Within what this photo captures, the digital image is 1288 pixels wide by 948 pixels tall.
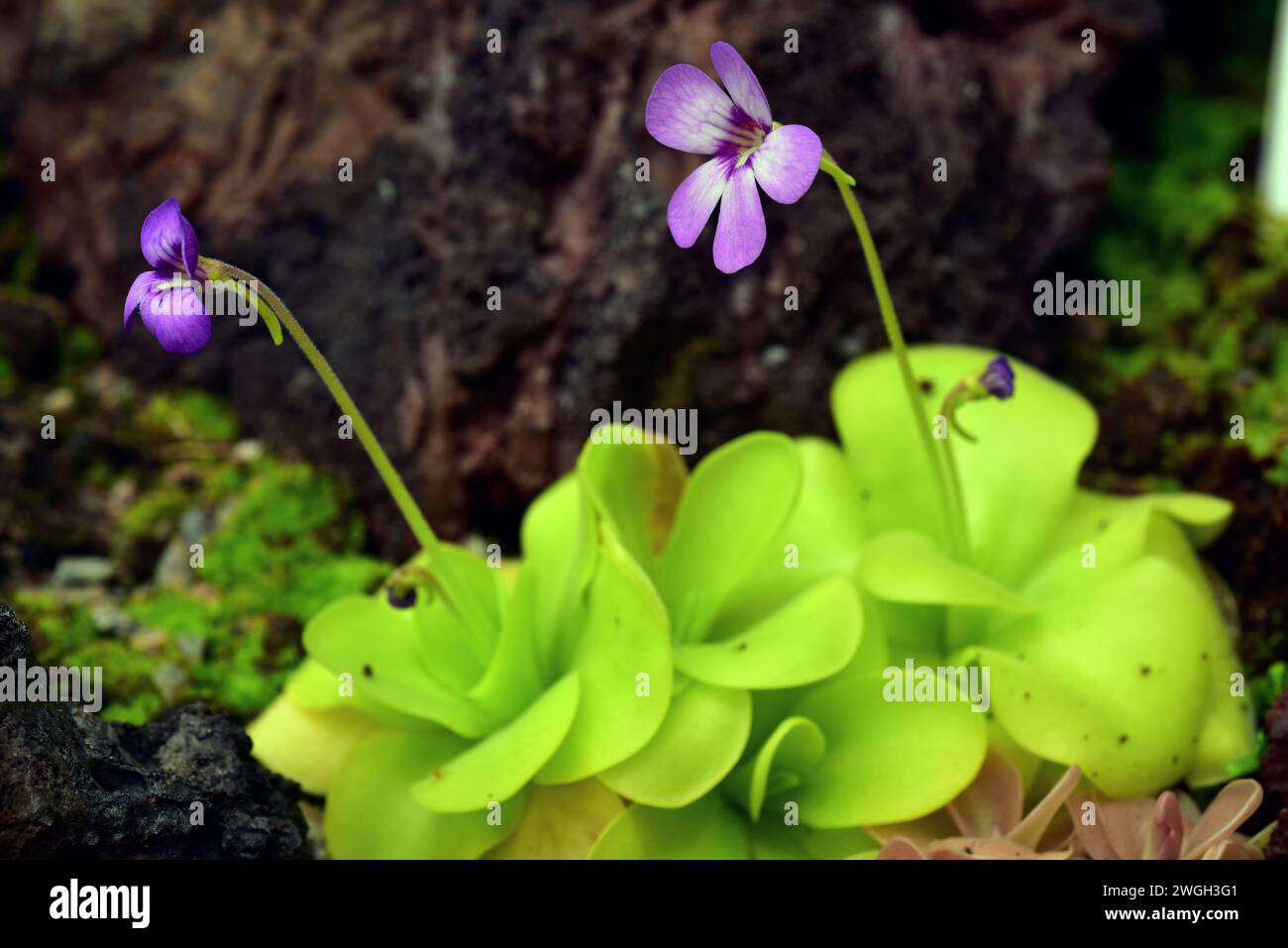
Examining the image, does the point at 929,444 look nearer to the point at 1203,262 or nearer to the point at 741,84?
the point at 741,84

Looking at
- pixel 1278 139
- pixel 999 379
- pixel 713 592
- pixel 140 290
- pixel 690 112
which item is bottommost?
pixel 713 592

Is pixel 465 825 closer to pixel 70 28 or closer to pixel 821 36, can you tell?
pixel 821 36

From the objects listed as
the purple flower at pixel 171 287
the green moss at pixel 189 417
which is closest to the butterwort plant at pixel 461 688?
the purple flower at pixel 171 287

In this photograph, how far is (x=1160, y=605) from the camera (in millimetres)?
2262

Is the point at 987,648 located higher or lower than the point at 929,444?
lower

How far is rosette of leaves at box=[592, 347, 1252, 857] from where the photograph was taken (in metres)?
2.17

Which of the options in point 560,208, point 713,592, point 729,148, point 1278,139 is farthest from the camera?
point 1278,139

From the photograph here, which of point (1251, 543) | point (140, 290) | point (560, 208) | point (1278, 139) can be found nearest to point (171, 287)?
point (140, 290)

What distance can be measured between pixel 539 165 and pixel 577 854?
1.61m

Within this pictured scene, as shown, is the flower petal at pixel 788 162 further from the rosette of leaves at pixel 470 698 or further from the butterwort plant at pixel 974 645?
the rosette of leaves at pixel 470 698

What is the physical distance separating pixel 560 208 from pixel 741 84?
1322 mm

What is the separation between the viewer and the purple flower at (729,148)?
1701 mm

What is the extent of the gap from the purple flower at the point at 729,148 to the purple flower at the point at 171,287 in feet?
2.17

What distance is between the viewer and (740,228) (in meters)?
1.72
